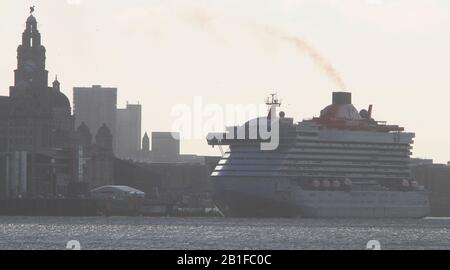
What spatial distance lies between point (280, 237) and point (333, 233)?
17.3 meters

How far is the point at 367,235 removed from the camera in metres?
152

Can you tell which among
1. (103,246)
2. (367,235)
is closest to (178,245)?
(103,246)

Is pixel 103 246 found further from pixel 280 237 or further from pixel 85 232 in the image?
pixel 85 232
